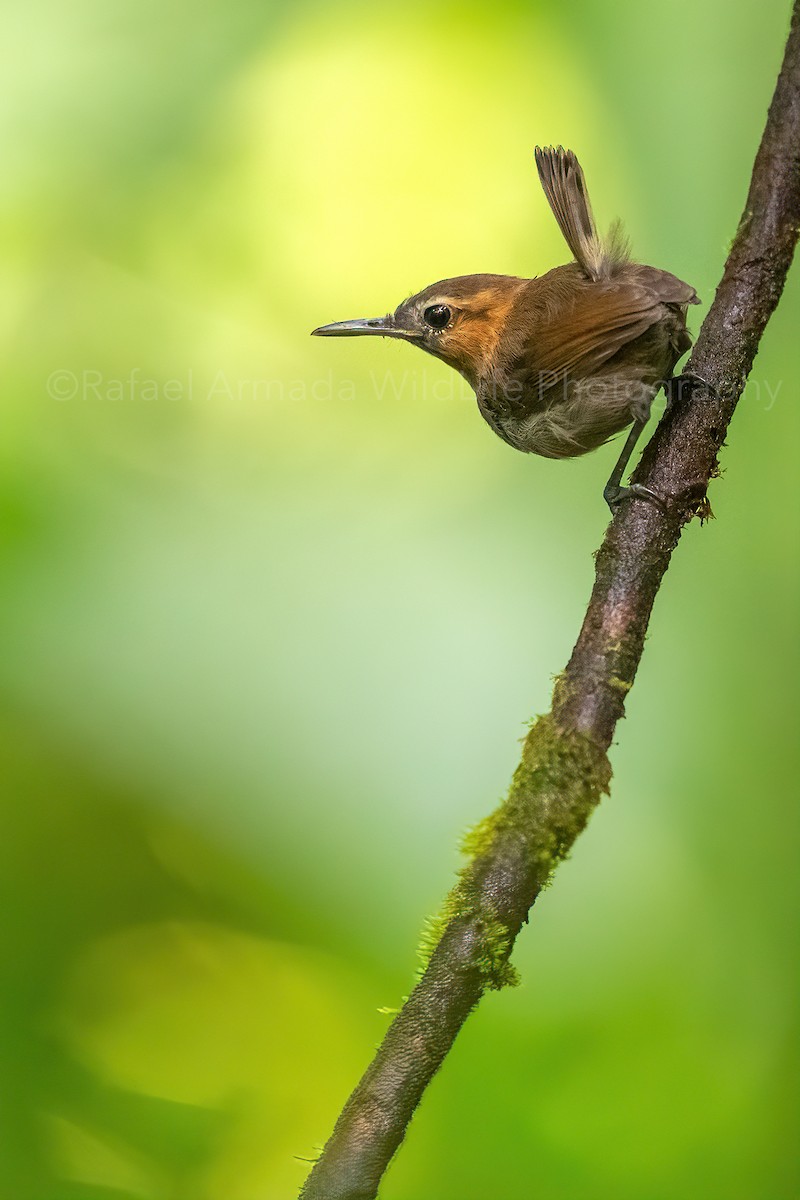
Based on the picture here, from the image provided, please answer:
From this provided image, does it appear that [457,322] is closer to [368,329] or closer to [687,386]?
Answer: [368,329]

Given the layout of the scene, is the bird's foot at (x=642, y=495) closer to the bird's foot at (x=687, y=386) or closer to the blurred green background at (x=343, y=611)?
the bird's foot at (x=687, y=386)

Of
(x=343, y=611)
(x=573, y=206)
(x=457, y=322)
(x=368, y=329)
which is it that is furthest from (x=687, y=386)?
(x=343, y=611)

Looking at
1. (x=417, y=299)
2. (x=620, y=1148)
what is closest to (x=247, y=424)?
(x=417, y=299)

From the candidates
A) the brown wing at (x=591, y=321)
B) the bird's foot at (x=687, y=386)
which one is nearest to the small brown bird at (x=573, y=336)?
the brown wing at (x=591, y=321)

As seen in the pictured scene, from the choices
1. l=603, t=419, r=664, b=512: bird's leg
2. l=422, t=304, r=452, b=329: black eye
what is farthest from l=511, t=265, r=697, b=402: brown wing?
l=422, t=304, r=452, b=329: black eye

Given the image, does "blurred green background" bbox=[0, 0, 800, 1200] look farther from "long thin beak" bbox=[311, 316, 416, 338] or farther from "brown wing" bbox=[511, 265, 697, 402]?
"brown wing" bbox=[511, 265, 697, 402]

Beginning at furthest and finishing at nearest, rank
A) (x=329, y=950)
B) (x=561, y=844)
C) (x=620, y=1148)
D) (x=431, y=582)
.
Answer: (x=431, y=582), (x=329, y=950), (x=620, y=1148), (x=561, y=844)

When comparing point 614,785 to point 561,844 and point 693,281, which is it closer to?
point 561,844

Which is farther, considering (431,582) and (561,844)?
(431,582)
